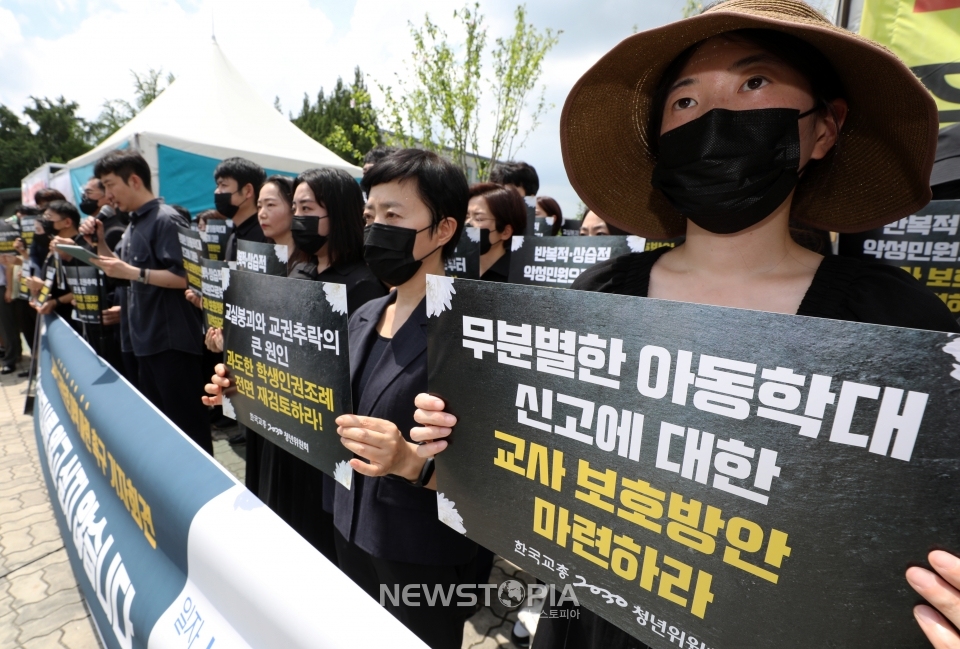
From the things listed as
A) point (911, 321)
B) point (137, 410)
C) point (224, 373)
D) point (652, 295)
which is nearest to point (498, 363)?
point (652, 295)

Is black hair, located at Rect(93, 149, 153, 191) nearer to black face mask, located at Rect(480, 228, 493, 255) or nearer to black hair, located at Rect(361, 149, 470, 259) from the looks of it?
black face mask, located at Rect(480, 228, 493, 255)

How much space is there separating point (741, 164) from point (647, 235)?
1.48 feet

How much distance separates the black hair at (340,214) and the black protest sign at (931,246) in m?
2.31

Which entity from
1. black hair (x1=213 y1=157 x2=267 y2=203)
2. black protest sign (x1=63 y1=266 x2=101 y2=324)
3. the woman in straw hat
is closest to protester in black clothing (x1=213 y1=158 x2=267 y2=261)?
black hair (x1=213 y1=157 x2=267 y2=203)

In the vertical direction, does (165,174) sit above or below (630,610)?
above

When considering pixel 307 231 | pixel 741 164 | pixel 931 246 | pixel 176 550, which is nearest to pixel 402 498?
pixel 176 550

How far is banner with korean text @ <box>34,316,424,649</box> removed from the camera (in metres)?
1.06

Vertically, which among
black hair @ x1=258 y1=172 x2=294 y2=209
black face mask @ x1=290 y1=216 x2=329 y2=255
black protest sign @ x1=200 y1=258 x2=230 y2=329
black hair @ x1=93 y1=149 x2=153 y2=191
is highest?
black hair @ x1=93 y1=149 x2=153 y2=191

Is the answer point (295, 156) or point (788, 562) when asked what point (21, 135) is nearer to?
point (295, 156)

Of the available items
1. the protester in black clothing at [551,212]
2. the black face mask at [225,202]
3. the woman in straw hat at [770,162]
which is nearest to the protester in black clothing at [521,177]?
the protester in black clothing at [551,212]

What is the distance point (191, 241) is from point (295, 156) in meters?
7.89

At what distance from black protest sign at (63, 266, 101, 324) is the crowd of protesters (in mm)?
2467

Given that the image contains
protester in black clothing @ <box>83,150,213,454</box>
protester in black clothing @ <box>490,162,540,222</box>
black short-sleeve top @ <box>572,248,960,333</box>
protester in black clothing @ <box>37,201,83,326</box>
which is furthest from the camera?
protester in black clothing @ <box>490,162,540,222</box>

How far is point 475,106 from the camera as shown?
487 inches
